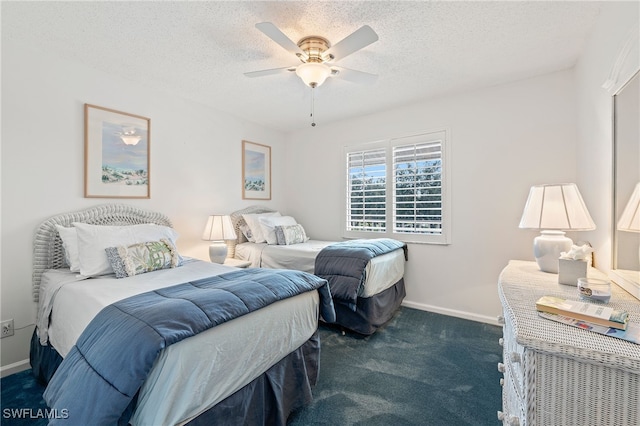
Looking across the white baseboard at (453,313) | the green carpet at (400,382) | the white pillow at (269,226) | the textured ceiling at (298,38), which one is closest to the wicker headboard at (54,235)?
the green carpet at (400,382)

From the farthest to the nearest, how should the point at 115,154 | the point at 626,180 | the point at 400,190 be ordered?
the point at 400,190
the point at 115,154
the point at 626,180

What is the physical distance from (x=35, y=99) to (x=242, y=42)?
67.6 inches

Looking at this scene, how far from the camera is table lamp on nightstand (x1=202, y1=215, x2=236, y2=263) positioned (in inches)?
124

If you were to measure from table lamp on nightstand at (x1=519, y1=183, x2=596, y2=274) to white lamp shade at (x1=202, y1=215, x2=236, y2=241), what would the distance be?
2.81 m

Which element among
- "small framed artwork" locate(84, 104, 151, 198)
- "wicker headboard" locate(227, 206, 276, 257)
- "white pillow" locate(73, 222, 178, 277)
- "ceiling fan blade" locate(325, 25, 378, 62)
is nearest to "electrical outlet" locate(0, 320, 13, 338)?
"white pillow" locate(73, 222, 178, 277)

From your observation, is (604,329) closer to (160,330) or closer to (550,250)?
(550,250)

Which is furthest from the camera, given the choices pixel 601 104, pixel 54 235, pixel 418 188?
pixel 418 188

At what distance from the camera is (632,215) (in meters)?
1.33

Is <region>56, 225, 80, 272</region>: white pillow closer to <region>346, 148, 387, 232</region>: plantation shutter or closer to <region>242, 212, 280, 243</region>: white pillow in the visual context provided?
<region>242, 212, 280, 243</region>: white pillow

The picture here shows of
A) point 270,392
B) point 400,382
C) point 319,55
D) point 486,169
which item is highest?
point 319,55

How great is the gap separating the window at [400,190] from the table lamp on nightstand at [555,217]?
1.43 m

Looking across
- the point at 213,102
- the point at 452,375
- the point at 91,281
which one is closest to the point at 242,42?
the point at 213,102

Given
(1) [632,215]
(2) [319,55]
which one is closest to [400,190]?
(2) [319,55]

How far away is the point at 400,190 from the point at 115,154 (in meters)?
3.07
